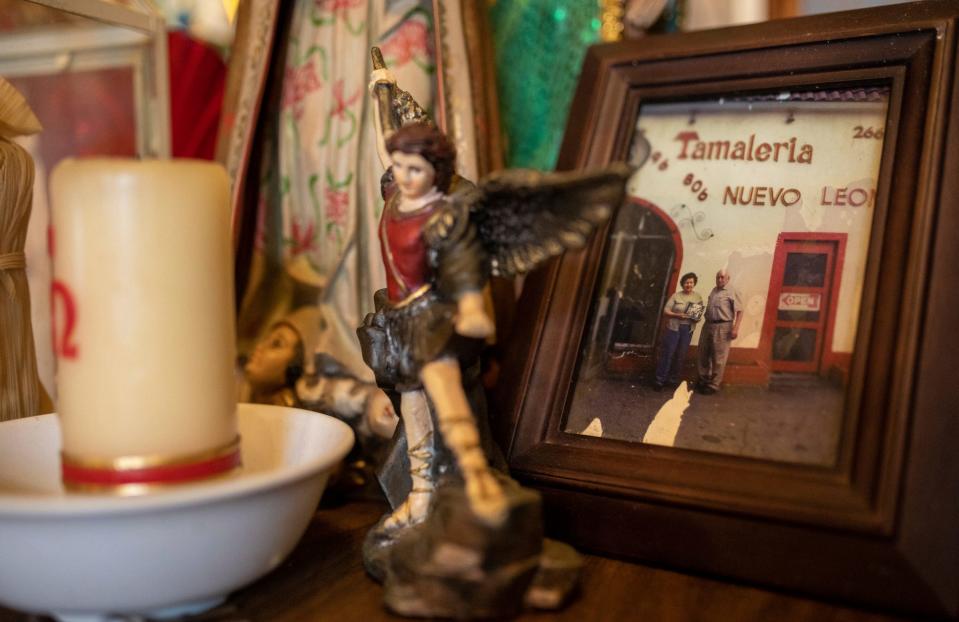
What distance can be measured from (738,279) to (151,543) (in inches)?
17.9

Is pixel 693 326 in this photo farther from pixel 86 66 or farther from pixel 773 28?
pixel 86 66

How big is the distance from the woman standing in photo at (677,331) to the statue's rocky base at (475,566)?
174 mm

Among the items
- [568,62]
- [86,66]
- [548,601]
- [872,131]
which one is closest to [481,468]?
[548,601]

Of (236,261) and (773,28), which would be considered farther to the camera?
(236,261)

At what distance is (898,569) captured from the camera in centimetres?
48

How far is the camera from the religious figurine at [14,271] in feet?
2.12

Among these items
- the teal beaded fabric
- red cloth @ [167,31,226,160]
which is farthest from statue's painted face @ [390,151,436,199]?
red cloth @ [167,31,226,160]

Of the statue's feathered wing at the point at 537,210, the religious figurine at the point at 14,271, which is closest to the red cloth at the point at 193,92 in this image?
the religious figurine at the point at 14,271

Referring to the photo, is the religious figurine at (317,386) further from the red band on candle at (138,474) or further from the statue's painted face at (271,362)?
the red band on candle at (138,474)

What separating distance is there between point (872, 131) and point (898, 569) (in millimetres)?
325

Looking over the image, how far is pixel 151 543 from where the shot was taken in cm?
43

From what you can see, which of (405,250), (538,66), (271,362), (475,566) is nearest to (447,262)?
(405,250)

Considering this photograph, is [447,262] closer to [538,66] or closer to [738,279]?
[738,279]

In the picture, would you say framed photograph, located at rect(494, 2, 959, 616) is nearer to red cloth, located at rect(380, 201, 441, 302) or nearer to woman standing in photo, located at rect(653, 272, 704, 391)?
woman standing in photo, located at rect(653, 272, 704, 391)
